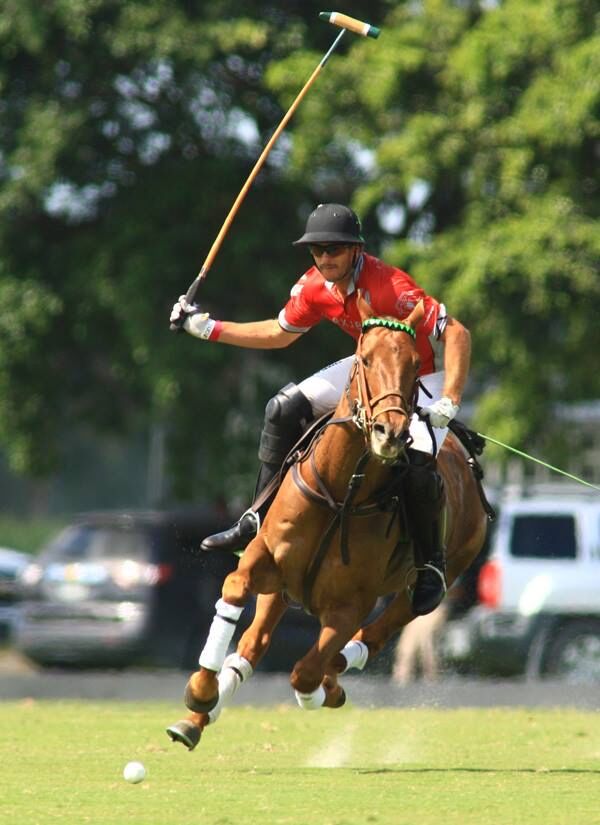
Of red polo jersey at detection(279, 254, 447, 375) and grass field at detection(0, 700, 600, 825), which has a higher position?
red polo jersey at detection(279, 254, 447, 375)

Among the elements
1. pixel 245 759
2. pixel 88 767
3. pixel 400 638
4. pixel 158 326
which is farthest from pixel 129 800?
pixel 158 326

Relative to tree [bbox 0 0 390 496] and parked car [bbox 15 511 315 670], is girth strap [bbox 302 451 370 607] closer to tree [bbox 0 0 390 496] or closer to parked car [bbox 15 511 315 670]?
parked car [bbox 15 511 315 670]

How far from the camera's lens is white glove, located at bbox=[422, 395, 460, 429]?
30.4 ft

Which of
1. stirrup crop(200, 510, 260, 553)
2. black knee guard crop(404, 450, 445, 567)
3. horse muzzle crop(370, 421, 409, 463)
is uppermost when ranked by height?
horse muzzle crop(370, 421, 409, 463)

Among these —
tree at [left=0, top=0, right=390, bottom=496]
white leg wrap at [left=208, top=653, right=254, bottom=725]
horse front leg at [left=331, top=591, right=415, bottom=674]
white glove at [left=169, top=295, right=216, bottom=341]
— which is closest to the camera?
white leg wrap at [left=208, top=653, right=254, bottom=725]

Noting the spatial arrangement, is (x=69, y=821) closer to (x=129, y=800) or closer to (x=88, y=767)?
(x=129, y=800)

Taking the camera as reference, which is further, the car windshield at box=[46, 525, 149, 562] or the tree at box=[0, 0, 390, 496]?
the tree at box=[0, 0, 390, 496]

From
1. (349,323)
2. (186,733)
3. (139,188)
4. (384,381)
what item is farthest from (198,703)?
(139,188)

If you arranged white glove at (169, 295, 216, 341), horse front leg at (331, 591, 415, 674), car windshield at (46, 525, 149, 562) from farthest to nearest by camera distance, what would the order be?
car windshield at (46, 525, 149, 562)
horse front leg at (331, 591, 415, 674)
white glove at (169, 295, 216, 341)

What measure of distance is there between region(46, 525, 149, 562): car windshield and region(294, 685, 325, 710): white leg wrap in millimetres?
9494

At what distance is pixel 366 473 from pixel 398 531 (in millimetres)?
595

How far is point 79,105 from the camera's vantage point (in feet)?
76.6

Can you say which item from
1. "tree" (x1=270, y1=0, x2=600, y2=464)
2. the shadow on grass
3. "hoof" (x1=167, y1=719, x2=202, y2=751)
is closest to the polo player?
A: the shadow on grass

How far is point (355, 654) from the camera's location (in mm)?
10570
